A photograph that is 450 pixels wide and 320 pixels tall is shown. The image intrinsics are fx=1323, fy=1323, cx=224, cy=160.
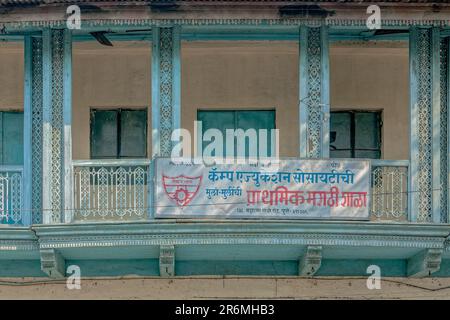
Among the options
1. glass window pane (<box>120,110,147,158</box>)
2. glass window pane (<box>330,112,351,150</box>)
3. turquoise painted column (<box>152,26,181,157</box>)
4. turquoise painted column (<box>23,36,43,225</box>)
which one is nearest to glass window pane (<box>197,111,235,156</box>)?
glass window pane (<box>120,110,147,158</box>)

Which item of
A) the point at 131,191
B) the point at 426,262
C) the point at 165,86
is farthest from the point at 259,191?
the point at 426,262

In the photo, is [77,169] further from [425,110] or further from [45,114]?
[425,110]

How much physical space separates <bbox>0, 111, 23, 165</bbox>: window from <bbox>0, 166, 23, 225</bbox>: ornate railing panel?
1.22 metres

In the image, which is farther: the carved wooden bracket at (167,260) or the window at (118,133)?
the window at (118,133)

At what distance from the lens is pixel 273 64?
1577 cm

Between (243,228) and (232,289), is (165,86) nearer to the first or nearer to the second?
(243,228)

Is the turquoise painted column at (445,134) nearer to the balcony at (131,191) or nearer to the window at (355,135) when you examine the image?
the balcony at (131,191)

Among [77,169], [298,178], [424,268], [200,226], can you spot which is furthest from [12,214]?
[424,268]

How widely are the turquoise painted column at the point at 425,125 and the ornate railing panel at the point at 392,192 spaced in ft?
0.31

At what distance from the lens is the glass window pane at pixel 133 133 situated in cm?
1560

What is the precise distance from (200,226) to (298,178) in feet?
3.77

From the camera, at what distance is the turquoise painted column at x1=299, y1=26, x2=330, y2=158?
1402 centimetres

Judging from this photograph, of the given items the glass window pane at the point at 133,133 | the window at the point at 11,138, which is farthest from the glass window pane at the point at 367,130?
the window at the point at 11,138

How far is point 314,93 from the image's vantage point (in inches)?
555
